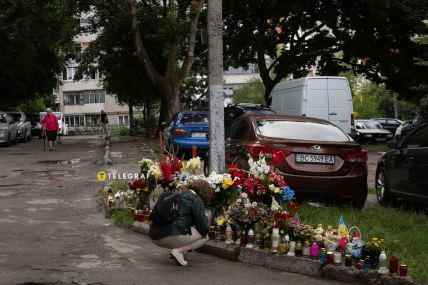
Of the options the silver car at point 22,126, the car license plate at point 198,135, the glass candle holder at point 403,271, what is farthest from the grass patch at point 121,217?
the silver car at point 22,126

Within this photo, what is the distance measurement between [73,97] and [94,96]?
3.64 m

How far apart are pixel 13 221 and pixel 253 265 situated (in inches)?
163

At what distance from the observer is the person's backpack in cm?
508

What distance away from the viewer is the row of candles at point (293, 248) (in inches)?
188

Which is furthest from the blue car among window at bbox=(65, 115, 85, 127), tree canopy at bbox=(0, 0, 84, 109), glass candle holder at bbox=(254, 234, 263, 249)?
window at bbox=(65, 115, 85, 127)

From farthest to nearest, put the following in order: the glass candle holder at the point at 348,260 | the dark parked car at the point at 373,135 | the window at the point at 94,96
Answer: the window at the point at 94,96 < the dark parked car at the point at 373,135 < the glass candle holder at the point at 348,260

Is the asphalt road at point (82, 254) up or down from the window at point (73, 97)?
down

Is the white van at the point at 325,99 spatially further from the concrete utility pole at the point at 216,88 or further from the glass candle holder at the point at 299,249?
the glass candle holder at the point at 299,249

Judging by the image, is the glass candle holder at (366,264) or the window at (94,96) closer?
the glass candle holder at (366,264)

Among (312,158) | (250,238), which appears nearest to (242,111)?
(312,158)

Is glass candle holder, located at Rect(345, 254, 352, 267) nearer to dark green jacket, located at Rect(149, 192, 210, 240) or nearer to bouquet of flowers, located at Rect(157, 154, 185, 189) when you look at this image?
dark green jacket, located at Rect(149, 192, 210, 240)

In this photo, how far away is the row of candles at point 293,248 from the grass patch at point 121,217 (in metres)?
1.75

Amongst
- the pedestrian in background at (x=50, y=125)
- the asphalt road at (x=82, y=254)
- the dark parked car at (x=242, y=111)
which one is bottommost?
the asphalt road at (x=82, y=254)

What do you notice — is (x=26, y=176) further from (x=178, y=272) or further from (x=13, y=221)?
(x=178, y=272)
